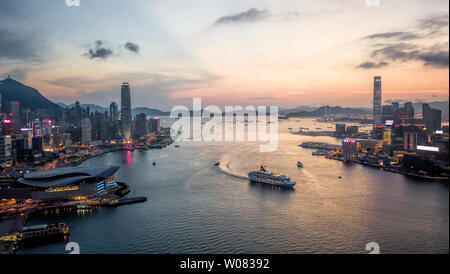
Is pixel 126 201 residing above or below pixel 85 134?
below

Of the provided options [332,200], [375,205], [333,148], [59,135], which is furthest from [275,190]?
[59,135]

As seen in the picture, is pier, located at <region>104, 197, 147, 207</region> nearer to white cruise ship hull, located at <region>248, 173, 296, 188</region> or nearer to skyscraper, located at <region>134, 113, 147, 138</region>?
white cruise ship hull, located at <region>248, 173, 296, 188</region>

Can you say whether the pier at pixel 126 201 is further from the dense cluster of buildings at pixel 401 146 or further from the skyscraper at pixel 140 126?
the skyscraper at pixel 140 126

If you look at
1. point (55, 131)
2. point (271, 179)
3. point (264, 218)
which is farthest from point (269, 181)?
point (55, 131)

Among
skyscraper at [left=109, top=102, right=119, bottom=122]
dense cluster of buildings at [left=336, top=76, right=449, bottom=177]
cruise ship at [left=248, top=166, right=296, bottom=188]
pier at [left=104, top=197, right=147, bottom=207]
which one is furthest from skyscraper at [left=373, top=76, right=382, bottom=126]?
skyscraper at [left=109, top=102, right=119, bottom=122]

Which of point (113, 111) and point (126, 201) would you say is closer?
point (126, 201)

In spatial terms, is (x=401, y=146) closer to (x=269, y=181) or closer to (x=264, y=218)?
(x=269, y=181)

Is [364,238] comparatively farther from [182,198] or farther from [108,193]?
[108,193]
